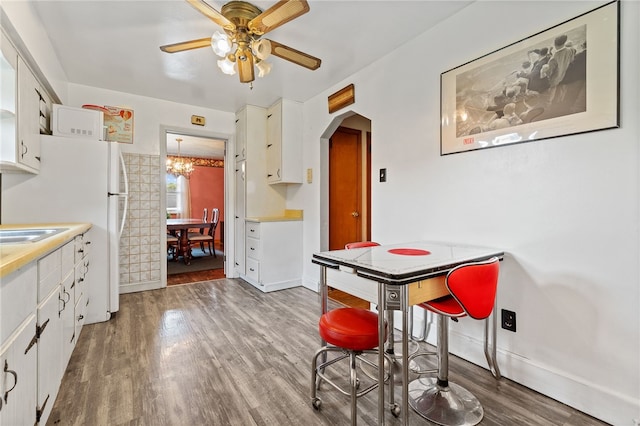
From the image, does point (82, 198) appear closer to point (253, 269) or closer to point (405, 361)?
point (253, 269)

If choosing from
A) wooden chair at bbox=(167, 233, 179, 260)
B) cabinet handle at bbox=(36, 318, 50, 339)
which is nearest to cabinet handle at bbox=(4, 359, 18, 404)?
cabinet handle at bbox=(36, 318, 50, 339)

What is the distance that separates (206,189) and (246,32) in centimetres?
714

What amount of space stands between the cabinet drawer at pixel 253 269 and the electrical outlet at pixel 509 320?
105 inches

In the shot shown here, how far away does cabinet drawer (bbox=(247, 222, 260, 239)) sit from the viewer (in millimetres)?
3638

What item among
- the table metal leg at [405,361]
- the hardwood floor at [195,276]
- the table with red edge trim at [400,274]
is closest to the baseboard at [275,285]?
the hardwood floor at [195,276]

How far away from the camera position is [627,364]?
138 centimetres

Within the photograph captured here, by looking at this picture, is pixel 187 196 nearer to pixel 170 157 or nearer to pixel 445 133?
pixel 170 157

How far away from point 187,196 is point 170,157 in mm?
1326

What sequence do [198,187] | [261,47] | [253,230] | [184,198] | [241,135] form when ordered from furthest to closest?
[198,187]
[184,198]
[241,135]
[253,230]
[261,47]

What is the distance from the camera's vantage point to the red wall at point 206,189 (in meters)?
8.27

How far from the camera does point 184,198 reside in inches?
317

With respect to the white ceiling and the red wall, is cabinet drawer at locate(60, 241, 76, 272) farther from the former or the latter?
the red wall

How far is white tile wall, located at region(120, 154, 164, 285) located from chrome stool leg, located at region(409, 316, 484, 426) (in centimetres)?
347

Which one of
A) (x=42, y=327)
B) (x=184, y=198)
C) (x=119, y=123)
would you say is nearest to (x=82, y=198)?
(x=119, y=123)
